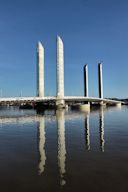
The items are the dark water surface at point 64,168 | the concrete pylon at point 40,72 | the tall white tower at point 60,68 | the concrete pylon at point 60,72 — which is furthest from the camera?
the concrete pylon at point 40,72

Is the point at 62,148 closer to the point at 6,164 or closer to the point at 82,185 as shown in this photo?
the point at 6,164

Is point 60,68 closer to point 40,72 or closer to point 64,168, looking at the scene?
point 40,72

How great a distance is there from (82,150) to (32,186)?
8.81 m

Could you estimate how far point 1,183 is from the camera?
531 inches

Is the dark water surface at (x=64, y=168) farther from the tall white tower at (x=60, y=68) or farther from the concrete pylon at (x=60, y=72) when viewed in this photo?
the tall white tower at (x=60, y=68)

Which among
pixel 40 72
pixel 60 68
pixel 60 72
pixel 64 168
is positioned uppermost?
pixel 60 68

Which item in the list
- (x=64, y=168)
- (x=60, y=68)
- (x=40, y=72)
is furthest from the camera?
(x=40, y=72)

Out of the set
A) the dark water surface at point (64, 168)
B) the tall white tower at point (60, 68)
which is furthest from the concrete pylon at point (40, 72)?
the dark water surface at point (64, 168)

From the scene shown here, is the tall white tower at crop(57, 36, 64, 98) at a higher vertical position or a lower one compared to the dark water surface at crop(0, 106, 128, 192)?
higher

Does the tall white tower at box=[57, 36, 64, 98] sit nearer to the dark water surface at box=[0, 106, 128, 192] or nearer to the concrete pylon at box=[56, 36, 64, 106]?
the concrete pylon at box=[56, 36, 64, 106]

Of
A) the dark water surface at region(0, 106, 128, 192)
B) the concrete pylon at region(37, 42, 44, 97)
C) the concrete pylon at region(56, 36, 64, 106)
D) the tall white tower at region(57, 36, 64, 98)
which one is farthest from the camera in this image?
the concrete pylon at region(37, 42, 44, 97)

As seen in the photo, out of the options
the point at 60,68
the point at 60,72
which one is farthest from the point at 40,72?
the point at 60,72

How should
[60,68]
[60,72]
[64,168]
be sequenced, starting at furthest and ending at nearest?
[60,68]
[60,72]
[64,168]

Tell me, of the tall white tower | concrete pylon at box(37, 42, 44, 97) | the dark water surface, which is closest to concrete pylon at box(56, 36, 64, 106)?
the tall white tower
